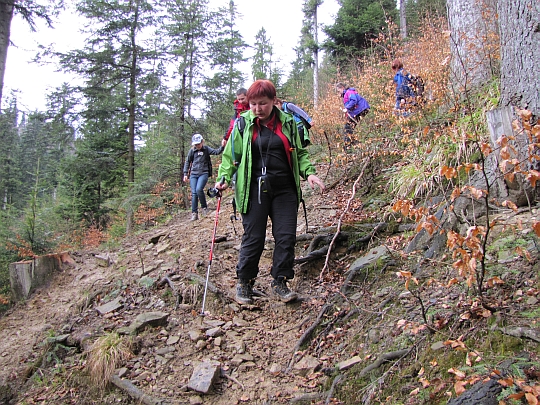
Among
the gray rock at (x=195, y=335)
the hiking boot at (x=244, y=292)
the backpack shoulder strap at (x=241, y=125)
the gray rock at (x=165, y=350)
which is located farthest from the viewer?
the hiking boot at (x=244, y=292)

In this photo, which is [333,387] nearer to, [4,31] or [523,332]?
[523,332]

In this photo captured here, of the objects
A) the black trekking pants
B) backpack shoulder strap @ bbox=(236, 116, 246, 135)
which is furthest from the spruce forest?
backpack shoulder strap @ bbox=(236, 116, 246, 135)

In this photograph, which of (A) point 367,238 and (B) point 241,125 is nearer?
(B) point 241,125

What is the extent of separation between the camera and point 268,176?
3936 millimetres

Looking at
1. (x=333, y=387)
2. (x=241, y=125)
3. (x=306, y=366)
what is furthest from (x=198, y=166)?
(x=333, y=387)

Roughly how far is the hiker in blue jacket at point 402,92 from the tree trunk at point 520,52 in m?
1.73

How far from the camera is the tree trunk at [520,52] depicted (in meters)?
3.23

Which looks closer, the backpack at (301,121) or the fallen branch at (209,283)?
the backpack at (301,121)

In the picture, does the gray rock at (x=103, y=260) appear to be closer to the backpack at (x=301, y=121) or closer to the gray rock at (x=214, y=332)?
the gray rock at (x=214, y=332)

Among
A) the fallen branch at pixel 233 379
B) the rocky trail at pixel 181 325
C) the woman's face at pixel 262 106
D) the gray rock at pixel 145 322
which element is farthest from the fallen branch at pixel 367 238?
the gray rock at pixel 145 322

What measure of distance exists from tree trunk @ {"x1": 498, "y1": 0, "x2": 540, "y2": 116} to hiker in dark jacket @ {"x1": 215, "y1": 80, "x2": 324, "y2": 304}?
1988 millimetres

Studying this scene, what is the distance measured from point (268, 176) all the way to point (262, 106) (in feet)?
2.36

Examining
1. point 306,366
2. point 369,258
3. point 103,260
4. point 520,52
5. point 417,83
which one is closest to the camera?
point 306,366

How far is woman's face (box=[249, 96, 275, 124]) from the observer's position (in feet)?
12.3
